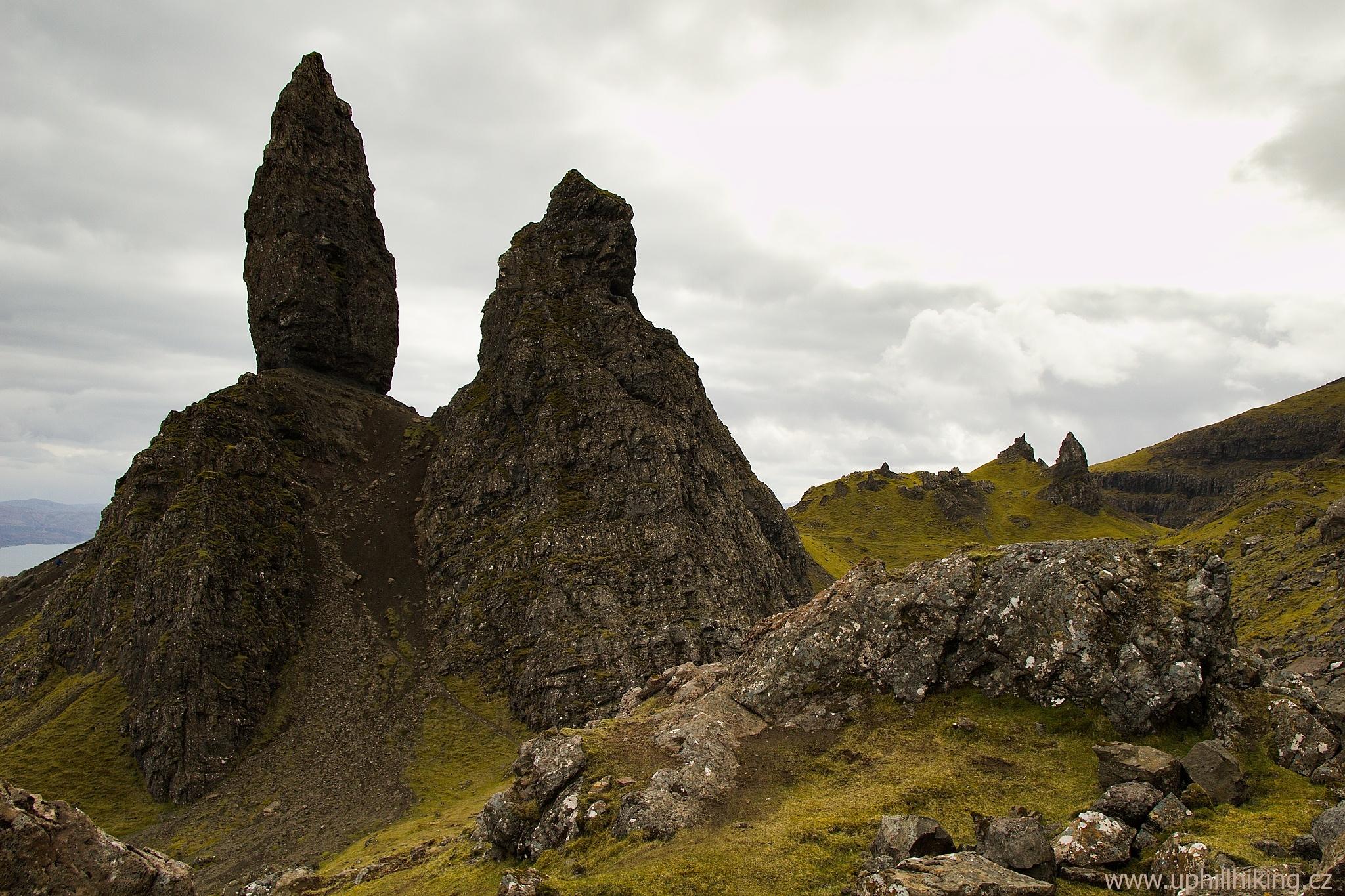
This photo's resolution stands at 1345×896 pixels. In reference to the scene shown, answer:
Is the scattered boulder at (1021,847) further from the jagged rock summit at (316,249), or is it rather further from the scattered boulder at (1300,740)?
the jagged rock summit at (316,249)

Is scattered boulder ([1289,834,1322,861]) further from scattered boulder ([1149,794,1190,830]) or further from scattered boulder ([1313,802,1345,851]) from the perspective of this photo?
scattered boulder ([1149,794,1190,830])

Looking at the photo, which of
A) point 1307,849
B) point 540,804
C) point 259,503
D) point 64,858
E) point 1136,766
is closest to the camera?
point 1307,849

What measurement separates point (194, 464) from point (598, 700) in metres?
69.9

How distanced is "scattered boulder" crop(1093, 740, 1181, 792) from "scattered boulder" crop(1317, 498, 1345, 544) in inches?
3192

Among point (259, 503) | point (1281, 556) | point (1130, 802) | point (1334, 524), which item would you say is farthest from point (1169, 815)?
point (259, 503)

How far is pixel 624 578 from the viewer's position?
93.4m

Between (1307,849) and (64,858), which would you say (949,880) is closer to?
(1307,849)

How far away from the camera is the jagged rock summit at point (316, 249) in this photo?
5251 inches

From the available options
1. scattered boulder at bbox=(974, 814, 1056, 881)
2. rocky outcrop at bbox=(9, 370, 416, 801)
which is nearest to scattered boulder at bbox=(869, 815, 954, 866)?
scattered boulder at bbox=(974, 814, 1056, 881)

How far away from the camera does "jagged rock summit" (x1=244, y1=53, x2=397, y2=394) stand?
133375mm

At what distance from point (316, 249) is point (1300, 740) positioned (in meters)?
154

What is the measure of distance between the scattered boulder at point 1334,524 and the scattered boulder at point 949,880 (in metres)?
91.7

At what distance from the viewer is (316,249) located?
135500 mm

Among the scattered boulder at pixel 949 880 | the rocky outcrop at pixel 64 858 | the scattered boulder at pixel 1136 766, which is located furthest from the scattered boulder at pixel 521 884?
the scattered boulder at pixel 1136 766
